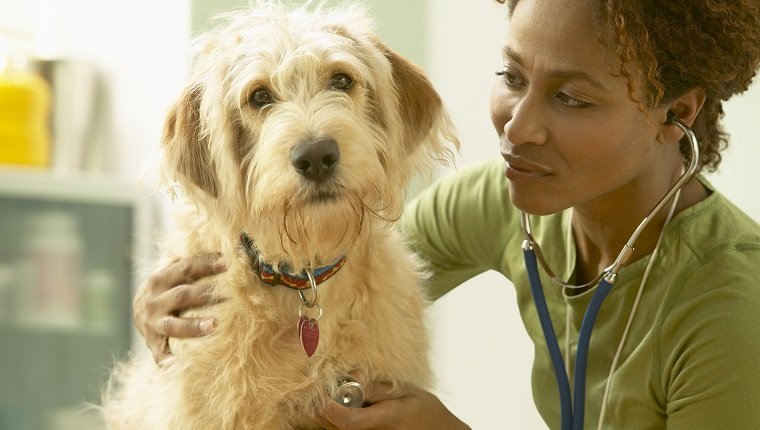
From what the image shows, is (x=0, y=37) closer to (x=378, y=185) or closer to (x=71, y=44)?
(x=71, y=44)

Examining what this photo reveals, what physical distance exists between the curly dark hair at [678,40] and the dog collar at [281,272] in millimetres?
578

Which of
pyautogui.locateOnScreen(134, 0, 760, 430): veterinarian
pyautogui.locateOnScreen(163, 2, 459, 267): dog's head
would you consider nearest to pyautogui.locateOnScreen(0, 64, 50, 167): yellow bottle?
pyautogui.locateOnScreen(134, 0, 760, 430): veterinarian

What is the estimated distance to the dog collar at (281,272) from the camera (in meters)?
1.63

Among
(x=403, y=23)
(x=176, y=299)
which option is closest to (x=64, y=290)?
(x=403, y=23)

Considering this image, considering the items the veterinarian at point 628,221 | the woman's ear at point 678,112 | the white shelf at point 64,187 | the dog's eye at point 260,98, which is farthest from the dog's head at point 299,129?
the white shelf at point 64,187

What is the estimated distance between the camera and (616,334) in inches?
68.1

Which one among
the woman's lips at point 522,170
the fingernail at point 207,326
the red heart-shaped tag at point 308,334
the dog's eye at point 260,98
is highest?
the dog's eye at point 260,98

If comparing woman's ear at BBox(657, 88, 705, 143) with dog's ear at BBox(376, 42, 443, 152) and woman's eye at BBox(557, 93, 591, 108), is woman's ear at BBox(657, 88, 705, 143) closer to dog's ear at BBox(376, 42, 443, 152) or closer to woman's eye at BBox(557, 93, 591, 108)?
woman's eye at BBox(557, 93, 591, 108)

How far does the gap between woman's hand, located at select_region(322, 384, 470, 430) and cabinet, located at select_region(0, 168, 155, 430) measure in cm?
210

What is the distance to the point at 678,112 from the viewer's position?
159cm

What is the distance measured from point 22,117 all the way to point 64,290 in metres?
0.69

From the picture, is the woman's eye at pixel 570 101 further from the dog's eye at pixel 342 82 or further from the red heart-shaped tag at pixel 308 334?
the red heart-shaped tag at pixel 308 334

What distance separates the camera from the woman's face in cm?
149

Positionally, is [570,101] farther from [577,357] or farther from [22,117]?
Answer: [22,117]
